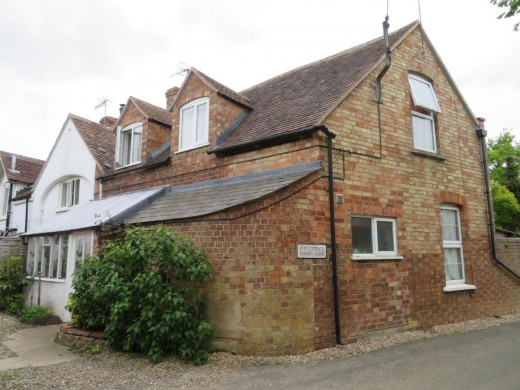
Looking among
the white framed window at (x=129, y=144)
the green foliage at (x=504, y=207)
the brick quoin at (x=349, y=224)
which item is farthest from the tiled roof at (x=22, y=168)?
the green foliage at (x=504, y=207)

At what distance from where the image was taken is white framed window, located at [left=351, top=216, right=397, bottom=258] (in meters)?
8.94

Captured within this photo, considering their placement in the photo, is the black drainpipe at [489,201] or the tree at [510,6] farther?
the black drainpipe at [489,201]

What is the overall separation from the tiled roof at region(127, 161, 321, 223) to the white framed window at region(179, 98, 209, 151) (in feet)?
4.64

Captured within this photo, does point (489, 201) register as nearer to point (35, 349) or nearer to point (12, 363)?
point (35, 349)

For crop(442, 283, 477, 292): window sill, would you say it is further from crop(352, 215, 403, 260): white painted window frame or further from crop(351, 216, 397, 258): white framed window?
crop(351, 216, 397, 258): white framed window

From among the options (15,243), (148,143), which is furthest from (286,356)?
(15,243)

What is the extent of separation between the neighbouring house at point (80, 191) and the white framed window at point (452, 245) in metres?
8.40

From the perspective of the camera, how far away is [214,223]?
7.64 m

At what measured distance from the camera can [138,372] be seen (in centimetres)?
642

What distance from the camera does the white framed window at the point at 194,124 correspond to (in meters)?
11.6

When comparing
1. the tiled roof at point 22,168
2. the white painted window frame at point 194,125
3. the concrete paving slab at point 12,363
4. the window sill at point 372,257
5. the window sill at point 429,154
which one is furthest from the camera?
the tiled roof at point 22,168

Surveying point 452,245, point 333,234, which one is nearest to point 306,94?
point 333,234

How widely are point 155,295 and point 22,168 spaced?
67.2ft

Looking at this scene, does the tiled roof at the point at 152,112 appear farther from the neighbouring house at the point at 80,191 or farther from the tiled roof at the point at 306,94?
the tiled roof at the point at 306,94
